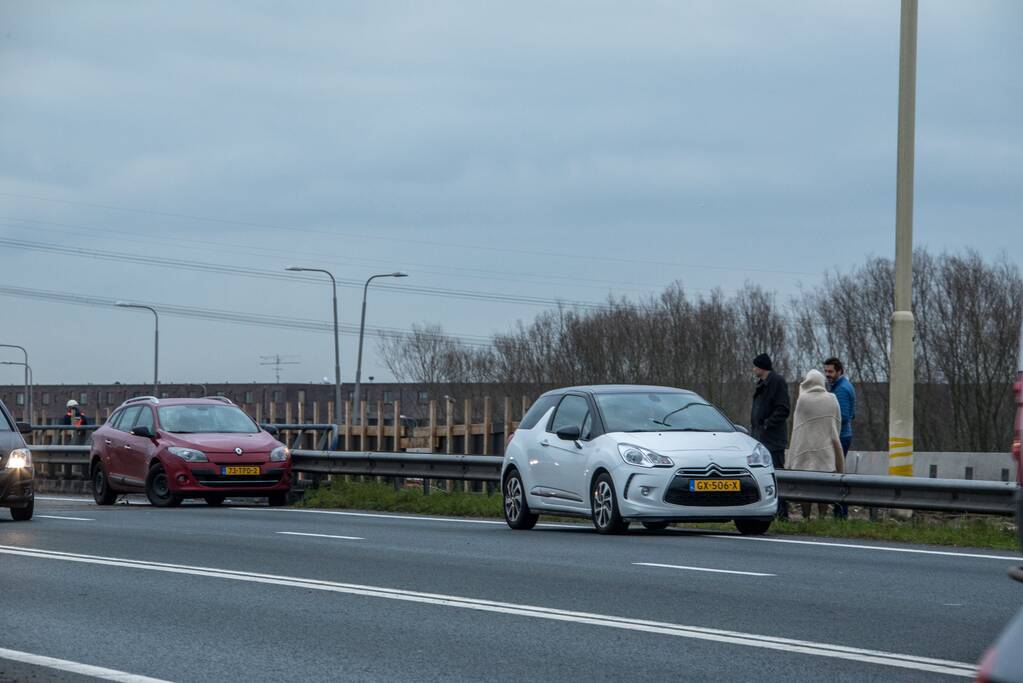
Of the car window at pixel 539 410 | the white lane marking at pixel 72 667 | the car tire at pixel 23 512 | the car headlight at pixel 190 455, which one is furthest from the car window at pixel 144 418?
the white lane marking at pixel 72 667

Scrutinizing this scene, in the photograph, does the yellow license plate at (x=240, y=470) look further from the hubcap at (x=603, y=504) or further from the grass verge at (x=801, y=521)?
the hubcap at (x=603, y=504)

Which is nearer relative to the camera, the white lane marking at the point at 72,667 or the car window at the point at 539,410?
the white lane marking at the point at 72,667

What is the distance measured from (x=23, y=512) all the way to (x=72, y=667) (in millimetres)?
11997

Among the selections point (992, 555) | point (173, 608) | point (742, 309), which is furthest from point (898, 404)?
point (742, 309)

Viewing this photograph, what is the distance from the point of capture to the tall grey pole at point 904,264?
17.7m

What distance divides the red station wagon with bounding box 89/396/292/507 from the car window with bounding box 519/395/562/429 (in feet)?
20.0

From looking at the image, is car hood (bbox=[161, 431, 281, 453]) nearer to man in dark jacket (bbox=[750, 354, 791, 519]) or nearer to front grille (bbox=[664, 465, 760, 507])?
man in dark jacket (bbox=[750, 354, 791, 519])

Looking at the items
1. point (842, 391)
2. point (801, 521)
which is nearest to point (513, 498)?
point (801, 521)

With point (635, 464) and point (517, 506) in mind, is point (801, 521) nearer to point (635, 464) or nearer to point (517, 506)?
point (635, 464)

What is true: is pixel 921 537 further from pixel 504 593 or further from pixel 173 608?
pixel 173 608

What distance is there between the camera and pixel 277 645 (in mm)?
8055

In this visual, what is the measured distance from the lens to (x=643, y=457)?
15.7 meters

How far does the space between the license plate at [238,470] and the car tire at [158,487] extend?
85cm

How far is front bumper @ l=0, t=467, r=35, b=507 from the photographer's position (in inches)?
711
